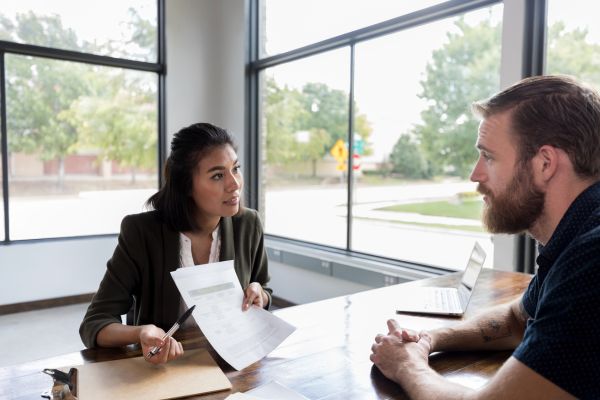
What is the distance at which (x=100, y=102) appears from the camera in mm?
4441

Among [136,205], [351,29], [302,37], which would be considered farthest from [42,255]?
[351,29]

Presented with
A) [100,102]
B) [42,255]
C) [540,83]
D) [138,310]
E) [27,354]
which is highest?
[100,102]

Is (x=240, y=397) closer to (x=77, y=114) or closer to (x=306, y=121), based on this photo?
(x=306, y=121)

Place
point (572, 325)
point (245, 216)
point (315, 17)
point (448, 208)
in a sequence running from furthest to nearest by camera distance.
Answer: point (315, 17), point (448, 208), point (245, 216), point (572, 325)

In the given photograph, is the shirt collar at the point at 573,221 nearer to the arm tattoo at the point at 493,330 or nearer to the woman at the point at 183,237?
the arm tattoo at the point at 493,330

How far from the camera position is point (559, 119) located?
3.04ft

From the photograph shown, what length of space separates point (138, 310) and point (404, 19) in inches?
105

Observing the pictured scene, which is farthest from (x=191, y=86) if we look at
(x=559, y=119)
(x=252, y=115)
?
(x=559, y=119)

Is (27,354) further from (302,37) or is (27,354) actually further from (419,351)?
(302,37)

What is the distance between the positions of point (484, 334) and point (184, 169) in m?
1.11

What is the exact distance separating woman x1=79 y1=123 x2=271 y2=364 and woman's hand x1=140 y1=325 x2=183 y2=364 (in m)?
0.27

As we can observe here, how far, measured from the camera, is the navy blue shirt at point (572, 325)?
70 centimetres

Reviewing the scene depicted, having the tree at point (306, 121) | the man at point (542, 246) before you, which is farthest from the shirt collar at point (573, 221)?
the tree at point (306, 121)

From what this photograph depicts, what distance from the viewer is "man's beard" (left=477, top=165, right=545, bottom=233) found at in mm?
970
